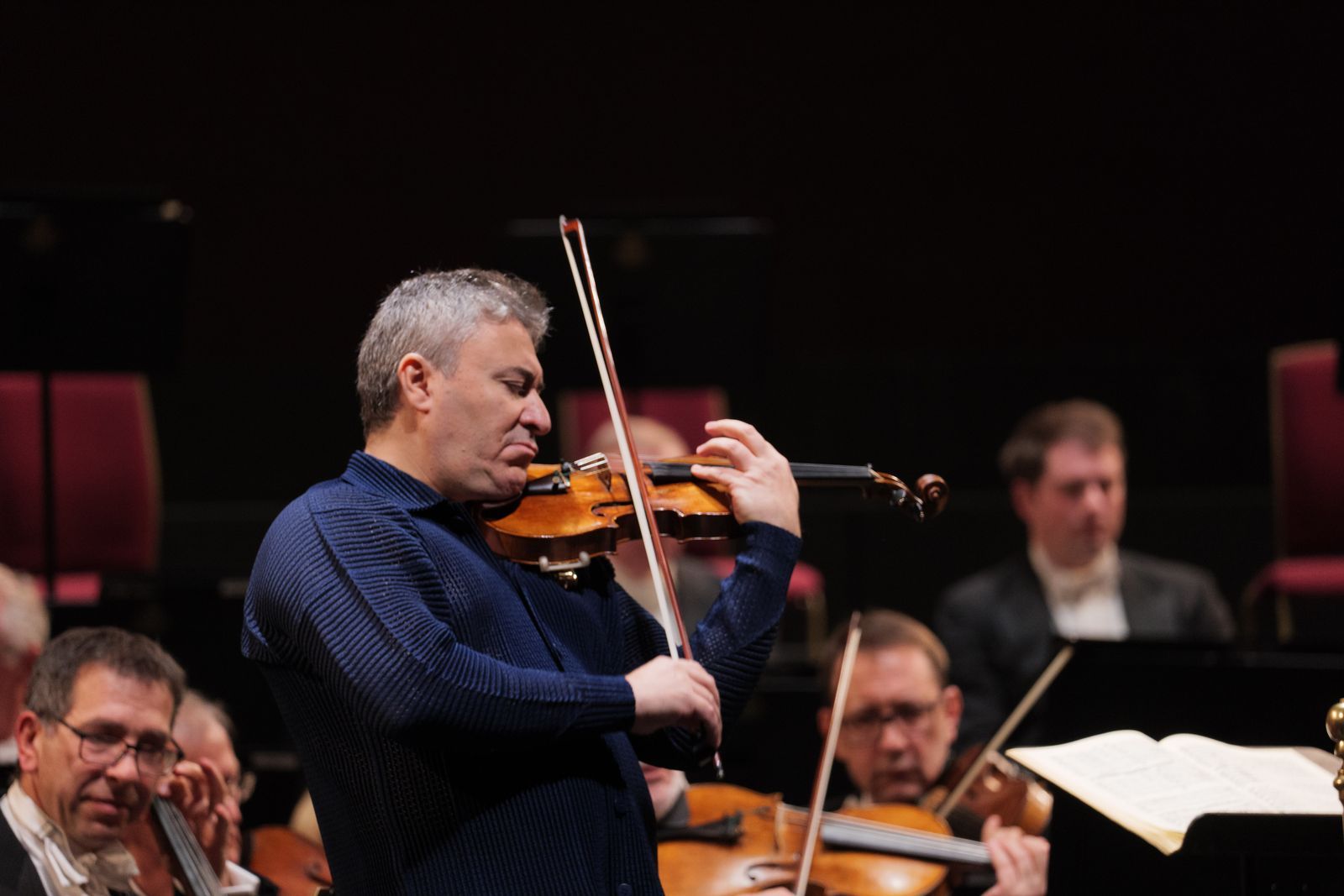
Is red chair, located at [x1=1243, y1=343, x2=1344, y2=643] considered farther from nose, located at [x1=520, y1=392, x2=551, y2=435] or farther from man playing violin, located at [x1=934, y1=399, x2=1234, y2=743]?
nose, located at [x1=520, y1=392, x2=551, y2=435]

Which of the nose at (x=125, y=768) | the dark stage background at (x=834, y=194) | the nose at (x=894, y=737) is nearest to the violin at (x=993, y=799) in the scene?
the nose at (x=894, y=737)

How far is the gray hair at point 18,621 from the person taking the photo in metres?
2.95

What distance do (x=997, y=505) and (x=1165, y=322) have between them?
104 centimetres

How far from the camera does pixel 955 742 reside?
361 cm

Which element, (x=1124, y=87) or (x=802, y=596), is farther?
(x=1124, y=87)

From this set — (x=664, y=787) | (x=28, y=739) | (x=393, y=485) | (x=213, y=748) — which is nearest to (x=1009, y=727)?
(x=664, y=787)

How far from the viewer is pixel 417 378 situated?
187 centimetres

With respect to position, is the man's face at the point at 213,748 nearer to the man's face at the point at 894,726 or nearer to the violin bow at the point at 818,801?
the violin bow at the point at 818,801

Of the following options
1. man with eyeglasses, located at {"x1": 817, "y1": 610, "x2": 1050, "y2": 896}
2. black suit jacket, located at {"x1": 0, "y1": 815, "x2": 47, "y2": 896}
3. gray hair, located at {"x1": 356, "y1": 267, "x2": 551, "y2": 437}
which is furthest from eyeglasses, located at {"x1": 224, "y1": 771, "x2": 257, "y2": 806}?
man with eyeglasses, located at {"x1": 817, "y1": 610, "x2": 1050, "y2": 896}

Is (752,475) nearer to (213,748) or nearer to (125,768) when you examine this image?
(125,768)

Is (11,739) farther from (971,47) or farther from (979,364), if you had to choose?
(971,47)

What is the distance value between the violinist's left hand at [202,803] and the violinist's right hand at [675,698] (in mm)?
1002

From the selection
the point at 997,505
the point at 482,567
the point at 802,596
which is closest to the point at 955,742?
the point at 802,596

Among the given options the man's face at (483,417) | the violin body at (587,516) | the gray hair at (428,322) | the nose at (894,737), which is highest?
the gray hair at (428,322)
